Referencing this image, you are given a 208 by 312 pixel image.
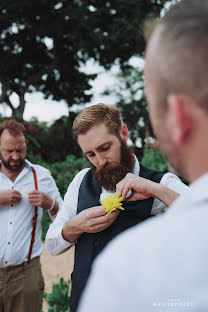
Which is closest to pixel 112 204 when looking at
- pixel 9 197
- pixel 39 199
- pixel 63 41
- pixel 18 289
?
pixel 39 199

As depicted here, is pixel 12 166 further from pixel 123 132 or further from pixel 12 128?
pixel 123 132

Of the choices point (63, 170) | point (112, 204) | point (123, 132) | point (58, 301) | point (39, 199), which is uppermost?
point (63, 170)

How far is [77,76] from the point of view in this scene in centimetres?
1598

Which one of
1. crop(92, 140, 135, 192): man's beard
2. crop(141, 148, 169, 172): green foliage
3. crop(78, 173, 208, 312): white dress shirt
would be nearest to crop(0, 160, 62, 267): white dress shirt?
crop(92, 140, 135, 192): man's beard

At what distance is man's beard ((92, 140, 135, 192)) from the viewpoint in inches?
79.8

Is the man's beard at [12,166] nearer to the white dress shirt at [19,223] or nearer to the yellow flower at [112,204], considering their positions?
the white dress shirt at [19,223]

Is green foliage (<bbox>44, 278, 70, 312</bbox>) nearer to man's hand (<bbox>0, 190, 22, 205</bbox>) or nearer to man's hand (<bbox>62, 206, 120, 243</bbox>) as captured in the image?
man's hand (<bbox>0, 190, 22, 205</bbox>)

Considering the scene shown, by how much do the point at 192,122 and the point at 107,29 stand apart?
42.3 feet

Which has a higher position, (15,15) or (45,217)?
(15,15)

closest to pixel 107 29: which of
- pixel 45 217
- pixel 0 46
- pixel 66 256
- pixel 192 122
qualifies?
pixel 0 46

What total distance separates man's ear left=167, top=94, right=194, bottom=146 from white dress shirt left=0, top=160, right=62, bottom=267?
109 inches

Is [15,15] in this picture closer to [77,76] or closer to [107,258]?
[77,76]

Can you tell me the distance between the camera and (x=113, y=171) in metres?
2.04

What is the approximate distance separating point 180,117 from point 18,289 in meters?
3.04
